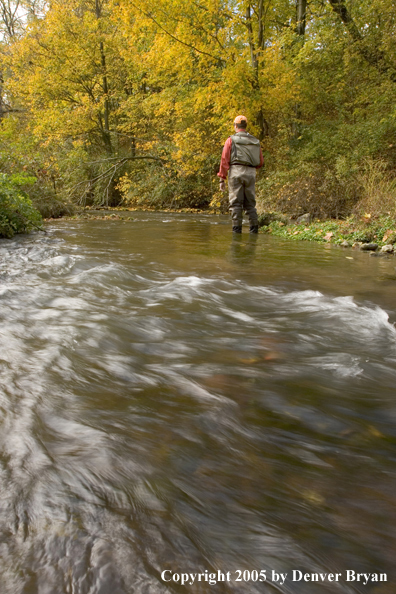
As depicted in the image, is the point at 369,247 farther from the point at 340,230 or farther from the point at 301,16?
the point at 301,16

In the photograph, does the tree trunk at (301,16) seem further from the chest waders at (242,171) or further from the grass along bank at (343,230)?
the chest waders at (242,171)

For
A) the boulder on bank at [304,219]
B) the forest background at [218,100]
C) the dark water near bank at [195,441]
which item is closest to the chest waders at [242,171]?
the boulder on bank at [304,219]

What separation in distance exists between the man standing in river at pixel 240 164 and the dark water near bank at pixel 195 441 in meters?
5.71

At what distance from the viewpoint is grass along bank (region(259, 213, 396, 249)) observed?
860 centimetres

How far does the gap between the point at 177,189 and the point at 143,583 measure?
19.8m

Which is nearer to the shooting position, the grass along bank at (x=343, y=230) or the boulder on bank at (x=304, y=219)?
the grass along bank at (x=343, y=230)

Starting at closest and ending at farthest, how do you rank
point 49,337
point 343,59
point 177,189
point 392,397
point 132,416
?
point 132,416, point 392,397, point 49,337, point 343,59, point 177,189

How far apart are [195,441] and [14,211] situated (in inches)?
358

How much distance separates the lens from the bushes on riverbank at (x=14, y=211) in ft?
29.7

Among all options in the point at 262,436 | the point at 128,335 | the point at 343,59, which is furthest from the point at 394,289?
the point at 343,59

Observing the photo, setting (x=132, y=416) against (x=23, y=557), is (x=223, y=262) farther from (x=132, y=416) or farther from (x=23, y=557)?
(x=23, y=557)

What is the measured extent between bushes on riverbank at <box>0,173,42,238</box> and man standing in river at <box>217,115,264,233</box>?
436 cm

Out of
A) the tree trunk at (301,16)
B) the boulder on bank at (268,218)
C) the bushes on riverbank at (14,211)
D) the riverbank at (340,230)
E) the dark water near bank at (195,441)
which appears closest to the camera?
the dark water near bank at (195,441)

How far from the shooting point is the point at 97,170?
21.4 m
